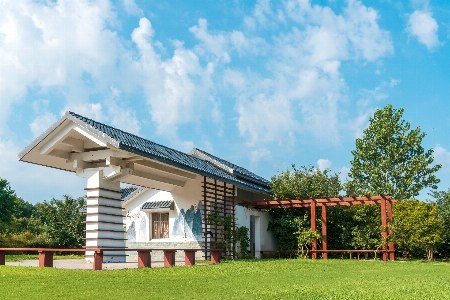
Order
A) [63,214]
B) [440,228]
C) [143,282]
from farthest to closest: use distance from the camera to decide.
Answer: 1. [63,214]
2. [440,228]
3. [143,282]

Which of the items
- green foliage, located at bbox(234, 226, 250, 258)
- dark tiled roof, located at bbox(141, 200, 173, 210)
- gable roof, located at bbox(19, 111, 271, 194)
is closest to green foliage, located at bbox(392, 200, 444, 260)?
green foliage, located at bbox(234, 226, 250, 258)

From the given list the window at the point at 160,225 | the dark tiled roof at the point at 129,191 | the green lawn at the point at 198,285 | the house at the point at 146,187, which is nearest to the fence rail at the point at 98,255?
the house at the point at 146,187

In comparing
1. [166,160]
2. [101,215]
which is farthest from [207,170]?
[101,215]

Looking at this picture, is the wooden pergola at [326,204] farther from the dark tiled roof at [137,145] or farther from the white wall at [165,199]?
the dark tiled roof at [137,145]

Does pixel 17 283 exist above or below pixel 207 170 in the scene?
below

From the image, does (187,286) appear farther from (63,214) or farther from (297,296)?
(63,214)

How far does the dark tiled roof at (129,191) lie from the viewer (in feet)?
69.9

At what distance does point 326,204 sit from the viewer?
20250 millimetres

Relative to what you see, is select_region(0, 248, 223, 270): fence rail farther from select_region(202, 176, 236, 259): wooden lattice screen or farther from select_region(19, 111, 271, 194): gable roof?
select_region(202, 176, 236, 259): wooden lattice screen

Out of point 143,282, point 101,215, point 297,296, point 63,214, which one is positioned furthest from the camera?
point 63,214

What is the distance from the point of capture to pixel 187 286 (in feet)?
28.5

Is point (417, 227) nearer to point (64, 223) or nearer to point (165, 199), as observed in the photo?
point (165, 199)

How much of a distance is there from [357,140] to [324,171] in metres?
9.80

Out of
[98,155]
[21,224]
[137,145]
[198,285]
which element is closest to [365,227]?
[137,145]
